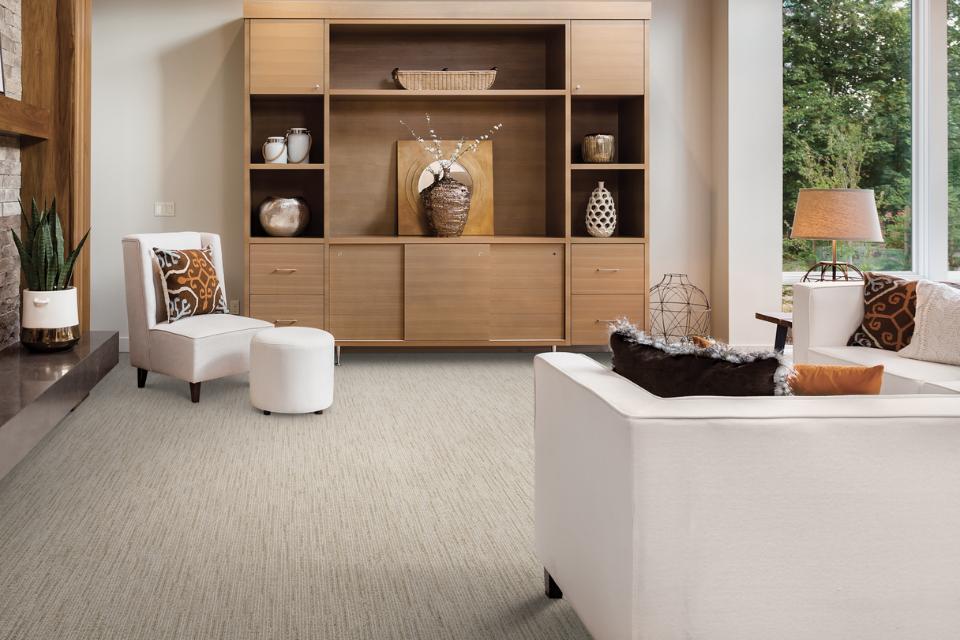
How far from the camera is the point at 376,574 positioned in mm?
2219

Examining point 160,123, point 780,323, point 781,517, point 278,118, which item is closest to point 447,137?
point 278,118

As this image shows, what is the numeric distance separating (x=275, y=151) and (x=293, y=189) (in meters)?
0.44

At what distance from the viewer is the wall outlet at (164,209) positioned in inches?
229

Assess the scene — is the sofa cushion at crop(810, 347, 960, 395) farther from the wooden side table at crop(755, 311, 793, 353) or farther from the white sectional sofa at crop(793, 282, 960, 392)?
the wooden side table at crop(755, 311, 793, 353)

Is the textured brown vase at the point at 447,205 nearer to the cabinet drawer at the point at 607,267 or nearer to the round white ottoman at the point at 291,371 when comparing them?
the cabinet drawer at the point at 607,267

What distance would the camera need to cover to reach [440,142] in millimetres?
5930

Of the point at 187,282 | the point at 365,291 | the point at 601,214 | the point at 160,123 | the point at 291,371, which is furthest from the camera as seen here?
the point at 160,123

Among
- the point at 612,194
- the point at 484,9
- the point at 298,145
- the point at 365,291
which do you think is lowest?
the point at 365,291

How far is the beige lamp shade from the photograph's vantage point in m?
4.59

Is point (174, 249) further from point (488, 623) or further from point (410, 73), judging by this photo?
point (488, 623)

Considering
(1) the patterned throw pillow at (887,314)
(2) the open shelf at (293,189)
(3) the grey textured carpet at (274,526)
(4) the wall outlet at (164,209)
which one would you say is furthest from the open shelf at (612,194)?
(4) the wall outlet at (164,209)

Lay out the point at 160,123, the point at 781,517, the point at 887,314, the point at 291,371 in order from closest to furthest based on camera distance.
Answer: the point at 781,517, the point at 887,314, the point at 291,371, the point at 160,123

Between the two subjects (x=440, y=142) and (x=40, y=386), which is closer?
(x=40, y=386)

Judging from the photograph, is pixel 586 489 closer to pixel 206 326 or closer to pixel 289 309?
pixel 206 326
